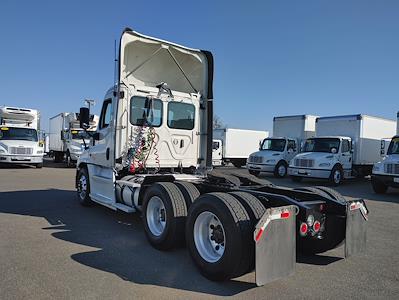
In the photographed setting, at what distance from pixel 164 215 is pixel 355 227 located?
2.75 meters

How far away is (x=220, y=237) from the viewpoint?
4.33 metres

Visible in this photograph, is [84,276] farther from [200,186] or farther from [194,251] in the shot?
[200,186]

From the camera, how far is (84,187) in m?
8.59

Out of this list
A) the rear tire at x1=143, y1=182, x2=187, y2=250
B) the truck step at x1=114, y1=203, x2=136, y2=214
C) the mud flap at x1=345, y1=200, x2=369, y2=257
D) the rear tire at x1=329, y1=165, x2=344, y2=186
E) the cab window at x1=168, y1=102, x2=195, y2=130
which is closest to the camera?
the mud flap at x1=345, y1=200, x2=369, y2=257

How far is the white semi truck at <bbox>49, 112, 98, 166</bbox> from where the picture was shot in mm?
22434

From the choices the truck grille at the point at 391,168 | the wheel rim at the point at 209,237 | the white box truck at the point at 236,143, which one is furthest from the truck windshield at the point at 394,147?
the white box truck at the point at 236,143

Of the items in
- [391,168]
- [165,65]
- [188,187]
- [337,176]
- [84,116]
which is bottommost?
[337,176]

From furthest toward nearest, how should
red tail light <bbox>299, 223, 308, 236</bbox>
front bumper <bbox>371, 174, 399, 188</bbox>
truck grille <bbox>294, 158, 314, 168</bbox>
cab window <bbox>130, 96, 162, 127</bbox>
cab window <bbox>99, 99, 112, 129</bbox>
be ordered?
truck grille <bbox>294, 158, 314, 168</bbox> < front bumper <bbox>371, 174, 399, 188</bbox> < cab window <bbox>99, 99, 112, 129</bbox> < cab window <bbox>130, 96, 162, 127</bbox> < red tail light <bbox>299, 223, 308, 236</bbox>

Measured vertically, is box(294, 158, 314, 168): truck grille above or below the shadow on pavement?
above

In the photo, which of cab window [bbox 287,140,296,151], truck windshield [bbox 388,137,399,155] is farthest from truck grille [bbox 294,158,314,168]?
truck windshield [bbox 388,137,399,155]

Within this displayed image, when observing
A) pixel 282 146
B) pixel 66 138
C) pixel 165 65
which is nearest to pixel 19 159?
pixel 66 138

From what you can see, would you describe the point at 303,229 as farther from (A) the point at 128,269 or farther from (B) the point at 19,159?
(B) the point at 19,159

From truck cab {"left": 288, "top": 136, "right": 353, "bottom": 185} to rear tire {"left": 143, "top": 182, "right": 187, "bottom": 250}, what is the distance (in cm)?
1241

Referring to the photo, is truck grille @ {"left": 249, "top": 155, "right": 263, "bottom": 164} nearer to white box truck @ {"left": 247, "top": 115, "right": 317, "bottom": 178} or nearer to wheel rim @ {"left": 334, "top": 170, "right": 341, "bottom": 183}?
white box truck @ {"left": 247, "top": 115, "right": 317, "bottom": 178}
